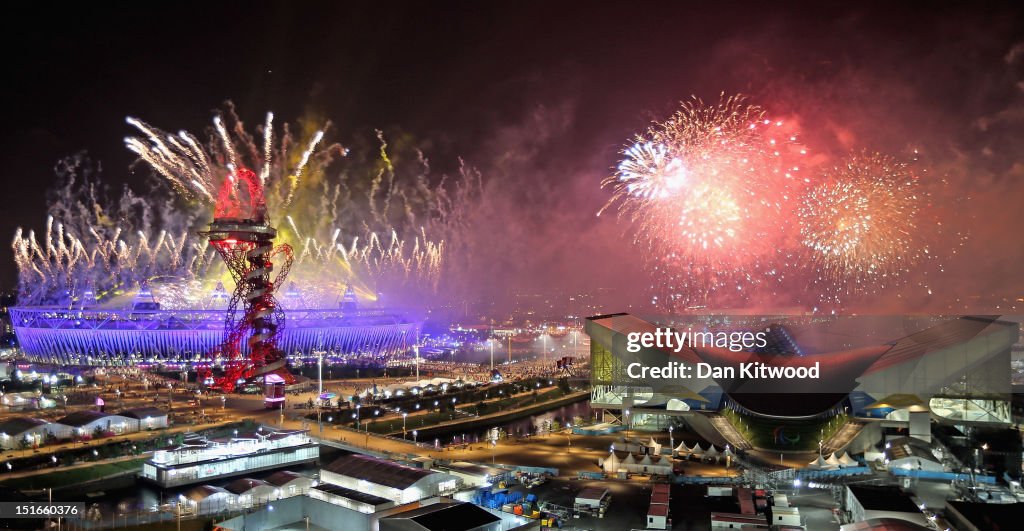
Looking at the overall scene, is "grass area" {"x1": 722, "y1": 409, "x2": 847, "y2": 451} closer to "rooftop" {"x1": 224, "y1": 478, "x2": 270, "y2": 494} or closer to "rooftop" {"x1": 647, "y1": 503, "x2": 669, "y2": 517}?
"rooftop" {"x1": 647, "y1": 503, "x2": 669, "y2": 517}

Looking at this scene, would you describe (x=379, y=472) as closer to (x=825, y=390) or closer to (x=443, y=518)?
(x=443, y=518)

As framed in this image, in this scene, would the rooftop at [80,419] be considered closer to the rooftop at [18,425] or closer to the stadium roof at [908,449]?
the rooftop at [18,425]

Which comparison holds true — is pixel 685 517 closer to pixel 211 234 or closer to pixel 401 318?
pixel 211 234

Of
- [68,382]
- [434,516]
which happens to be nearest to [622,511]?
[434,516]

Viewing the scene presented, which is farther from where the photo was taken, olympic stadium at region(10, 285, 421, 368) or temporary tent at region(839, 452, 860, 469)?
Answer: olympic stadium at region(10, 285, 421, 368)

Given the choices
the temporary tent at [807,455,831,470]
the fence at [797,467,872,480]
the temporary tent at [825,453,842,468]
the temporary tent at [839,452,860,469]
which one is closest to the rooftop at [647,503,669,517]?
the fence at [797,467,872,480]
